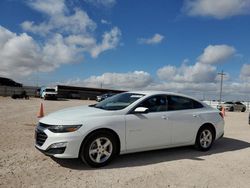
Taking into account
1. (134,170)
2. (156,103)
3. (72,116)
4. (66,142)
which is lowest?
(134,170)

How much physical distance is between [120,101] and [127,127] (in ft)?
3.09

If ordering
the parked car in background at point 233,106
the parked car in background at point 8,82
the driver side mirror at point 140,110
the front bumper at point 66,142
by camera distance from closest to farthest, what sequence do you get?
the front bumper at point 66,142
the driver side mirror at point 140,110
the parked car in background at point 233,106
the parked car in background at point 8,82

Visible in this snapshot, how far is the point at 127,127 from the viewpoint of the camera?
6332mm

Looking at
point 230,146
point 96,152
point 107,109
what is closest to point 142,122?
point 107,109

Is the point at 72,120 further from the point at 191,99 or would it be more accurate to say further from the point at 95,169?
the point at 191,99

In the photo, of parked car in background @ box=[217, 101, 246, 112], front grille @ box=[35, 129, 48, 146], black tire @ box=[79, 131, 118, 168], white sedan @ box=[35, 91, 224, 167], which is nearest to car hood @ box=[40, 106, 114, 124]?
white sedan @ box=[35, 91, 224, 167]

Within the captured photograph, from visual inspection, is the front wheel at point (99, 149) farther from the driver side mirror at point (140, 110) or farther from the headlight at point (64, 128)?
the driver side mirror at point (140, 110)

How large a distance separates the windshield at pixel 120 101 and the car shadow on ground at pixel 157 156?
3.86 ft

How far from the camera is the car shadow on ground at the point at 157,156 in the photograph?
6102mm

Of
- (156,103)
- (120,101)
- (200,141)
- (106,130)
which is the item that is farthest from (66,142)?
A: (200,141)

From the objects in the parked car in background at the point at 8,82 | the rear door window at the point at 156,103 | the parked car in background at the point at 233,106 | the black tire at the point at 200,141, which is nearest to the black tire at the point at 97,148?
the rear door window at the point at 156,103

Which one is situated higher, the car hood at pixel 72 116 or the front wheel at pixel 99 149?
the car hood at pixel 72 116

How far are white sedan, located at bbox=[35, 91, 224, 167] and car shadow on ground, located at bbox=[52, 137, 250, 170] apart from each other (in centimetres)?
23

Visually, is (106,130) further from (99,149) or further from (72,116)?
(72,116)
